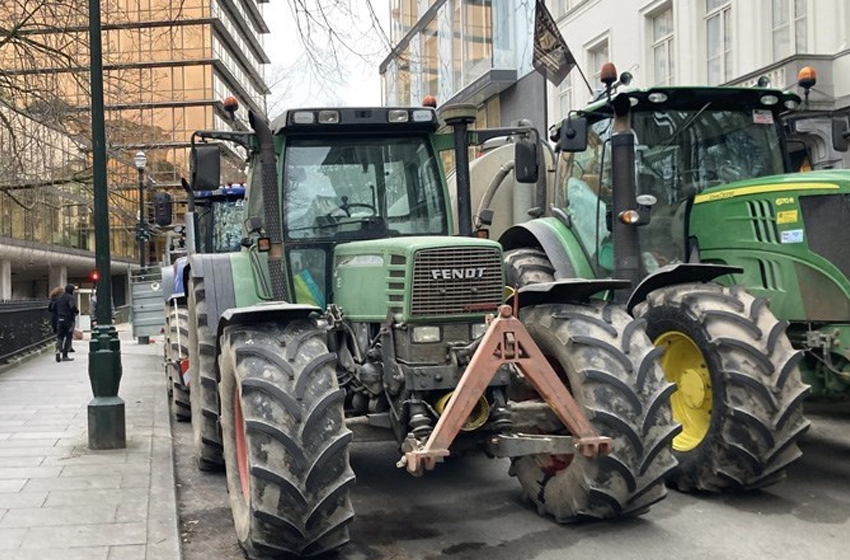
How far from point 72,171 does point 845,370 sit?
1351 cm

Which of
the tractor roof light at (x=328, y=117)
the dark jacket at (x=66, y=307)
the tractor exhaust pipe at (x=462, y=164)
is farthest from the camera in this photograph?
the dark jacket at (x=66, y=307)

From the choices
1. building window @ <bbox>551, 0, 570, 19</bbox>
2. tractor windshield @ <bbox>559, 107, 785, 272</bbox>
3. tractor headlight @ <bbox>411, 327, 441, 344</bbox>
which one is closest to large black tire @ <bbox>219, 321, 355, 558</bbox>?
tractor headlight @ <bbox>411, 327, 441, 344</bbox>

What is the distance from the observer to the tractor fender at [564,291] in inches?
221

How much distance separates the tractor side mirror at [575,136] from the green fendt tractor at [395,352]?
2.15 ft

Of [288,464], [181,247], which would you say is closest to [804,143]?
[288,464]

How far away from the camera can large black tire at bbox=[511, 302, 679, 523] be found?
5.09 m

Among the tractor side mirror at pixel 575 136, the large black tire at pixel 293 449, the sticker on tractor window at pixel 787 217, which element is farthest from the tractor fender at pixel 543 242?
the large black tire at pixel 293 449

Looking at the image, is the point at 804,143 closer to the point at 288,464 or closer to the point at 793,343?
the point at 793,343

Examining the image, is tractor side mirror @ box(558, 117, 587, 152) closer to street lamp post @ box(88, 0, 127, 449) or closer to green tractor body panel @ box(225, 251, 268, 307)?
green tractor body panel @ box(225, 251, 268, 307)

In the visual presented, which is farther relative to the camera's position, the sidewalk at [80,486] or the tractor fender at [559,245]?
the tractor fender at [559,245]

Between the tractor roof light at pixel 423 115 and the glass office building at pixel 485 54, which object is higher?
the glass office building at pixel 485 54

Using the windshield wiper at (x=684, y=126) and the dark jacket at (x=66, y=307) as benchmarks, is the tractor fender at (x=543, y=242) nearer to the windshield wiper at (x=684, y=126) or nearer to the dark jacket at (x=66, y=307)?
the windshield wiper at (x=684, y=126)

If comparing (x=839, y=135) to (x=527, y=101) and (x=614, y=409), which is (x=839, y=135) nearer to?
(x=614, y=409)

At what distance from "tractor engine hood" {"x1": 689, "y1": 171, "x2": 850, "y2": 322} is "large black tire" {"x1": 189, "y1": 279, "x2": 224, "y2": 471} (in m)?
4.16
